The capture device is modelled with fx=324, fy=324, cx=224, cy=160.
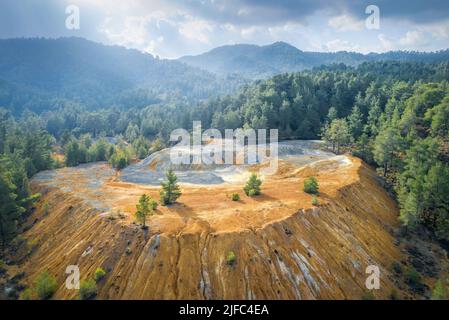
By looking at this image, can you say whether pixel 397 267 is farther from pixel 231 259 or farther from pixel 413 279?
pixel 231 259

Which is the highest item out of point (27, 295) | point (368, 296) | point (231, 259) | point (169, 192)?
point (169, 192)

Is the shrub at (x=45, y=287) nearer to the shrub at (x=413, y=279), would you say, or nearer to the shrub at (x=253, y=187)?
the shrub at (x=253, y=187)

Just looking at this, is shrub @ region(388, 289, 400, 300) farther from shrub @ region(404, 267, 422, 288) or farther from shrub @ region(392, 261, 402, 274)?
shrub @ region(392, 261, 402, 274)

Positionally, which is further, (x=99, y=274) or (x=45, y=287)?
(x=99, y=274)

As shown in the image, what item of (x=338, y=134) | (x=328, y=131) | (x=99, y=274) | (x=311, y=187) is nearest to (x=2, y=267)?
(x=99, y=274)

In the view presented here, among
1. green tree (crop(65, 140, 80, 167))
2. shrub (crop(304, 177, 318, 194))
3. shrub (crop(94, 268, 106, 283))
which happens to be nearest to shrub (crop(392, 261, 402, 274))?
shrub (crop(304, 177, 318, 194))

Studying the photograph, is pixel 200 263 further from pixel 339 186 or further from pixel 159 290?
pixel 339 186

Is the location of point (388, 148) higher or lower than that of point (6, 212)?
higher
